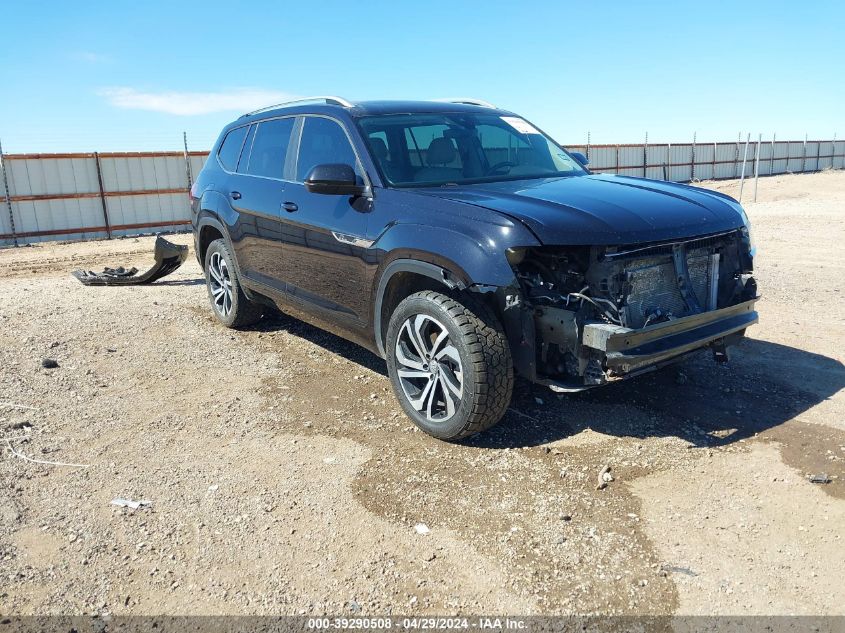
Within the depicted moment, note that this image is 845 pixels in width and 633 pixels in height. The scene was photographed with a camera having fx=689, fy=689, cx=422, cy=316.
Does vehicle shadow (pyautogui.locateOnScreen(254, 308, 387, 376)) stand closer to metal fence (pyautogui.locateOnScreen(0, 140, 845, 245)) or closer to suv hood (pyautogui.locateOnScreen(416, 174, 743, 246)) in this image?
suv hood (pyautogui.locateOnScreen(416, 174, 743, 246))

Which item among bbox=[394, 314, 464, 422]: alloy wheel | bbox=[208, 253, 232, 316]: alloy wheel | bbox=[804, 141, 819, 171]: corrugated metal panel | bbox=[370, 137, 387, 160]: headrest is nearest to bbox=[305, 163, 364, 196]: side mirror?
bbox=[370, 137, 387, 160]: headrest

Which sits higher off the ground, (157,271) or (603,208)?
(603,208)

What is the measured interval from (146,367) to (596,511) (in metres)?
3.89

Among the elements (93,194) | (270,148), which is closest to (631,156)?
(93,194)

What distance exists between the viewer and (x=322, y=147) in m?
4.87

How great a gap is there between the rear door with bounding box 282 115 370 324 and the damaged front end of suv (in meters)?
1.19

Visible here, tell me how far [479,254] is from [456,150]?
1.47m

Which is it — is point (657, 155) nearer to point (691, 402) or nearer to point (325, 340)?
point (325, 340)

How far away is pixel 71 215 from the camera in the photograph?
56.5 feet

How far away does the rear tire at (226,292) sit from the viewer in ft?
20.7

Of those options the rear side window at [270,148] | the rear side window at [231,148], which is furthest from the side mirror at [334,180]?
the rear side window at [231,148]

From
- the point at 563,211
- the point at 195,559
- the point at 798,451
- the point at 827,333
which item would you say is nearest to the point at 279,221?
the point at 563,211

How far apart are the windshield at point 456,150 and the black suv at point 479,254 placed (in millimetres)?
13

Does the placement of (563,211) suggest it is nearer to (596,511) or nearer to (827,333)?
(596,511)
